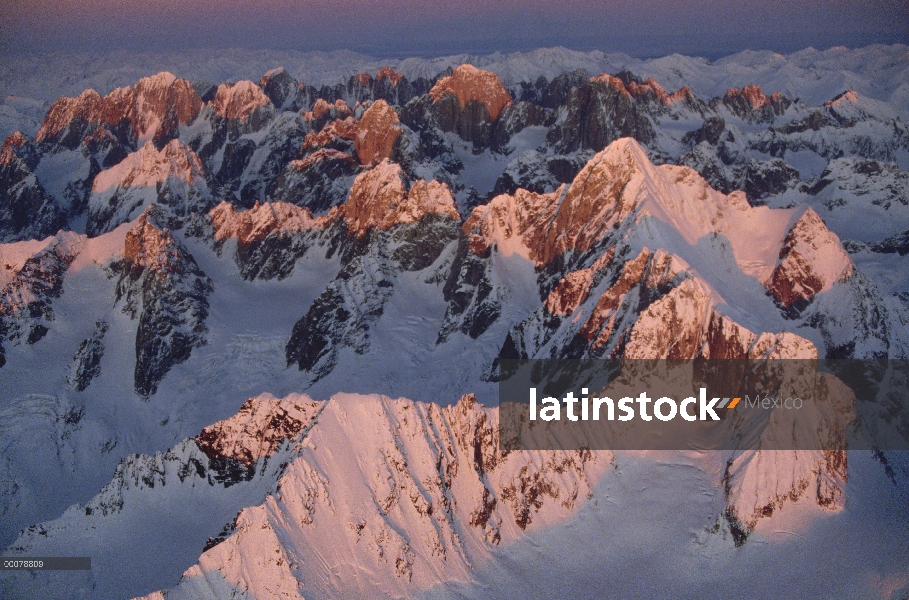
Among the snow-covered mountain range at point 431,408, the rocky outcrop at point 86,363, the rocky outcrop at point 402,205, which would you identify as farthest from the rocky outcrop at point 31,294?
the rocky outcrop at point 402,205

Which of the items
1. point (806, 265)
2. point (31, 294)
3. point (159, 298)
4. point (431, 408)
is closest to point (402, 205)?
point (159, 298)

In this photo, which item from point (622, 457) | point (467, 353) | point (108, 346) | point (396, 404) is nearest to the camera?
point (396, 404)

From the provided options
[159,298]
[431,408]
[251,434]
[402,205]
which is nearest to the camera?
[251,434]

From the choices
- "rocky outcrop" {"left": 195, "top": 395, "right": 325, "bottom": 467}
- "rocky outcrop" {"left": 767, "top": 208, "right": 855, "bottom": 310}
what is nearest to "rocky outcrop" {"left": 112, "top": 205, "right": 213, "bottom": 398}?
"rocky outcrop" {"left": 195, "top": 395, "right": 325, "bottom": 467}

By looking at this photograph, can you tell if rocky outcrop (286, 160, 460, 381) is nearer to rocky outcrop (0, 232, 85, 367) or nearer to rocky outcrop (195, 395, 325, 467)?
rocky outcrop (195, 395, 325, 467)

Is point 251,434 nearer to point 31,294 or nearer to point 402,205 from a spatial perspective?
point 402,205

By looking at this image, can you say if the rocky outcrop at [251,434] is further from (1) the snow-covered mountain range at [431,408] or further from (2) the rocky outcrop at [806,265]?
(2) the rocky outcrop at [806,265]

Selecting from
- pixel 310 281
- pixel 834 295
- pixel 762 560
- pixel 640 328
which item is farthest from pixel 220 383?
pixel 834 295

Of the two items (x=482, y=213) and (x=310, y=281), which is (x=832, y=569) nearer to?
(x=482, y=213)

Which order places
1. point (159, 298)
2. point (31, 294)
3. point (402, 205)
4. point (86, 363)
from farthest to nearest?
point (402, 205) < point (31, 294) < point (159, 298) < point (86, 363)
